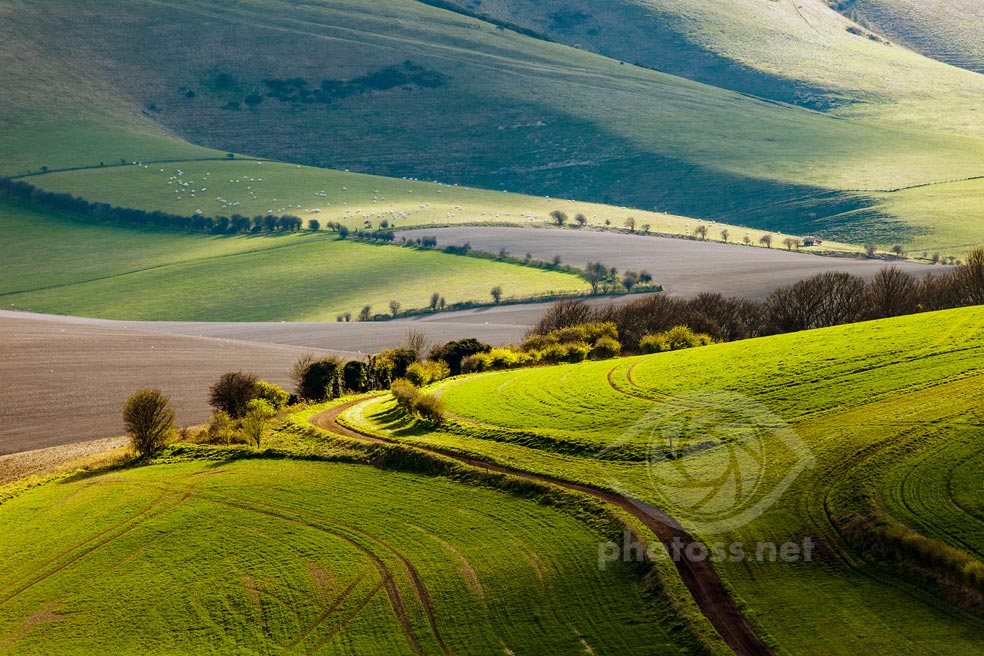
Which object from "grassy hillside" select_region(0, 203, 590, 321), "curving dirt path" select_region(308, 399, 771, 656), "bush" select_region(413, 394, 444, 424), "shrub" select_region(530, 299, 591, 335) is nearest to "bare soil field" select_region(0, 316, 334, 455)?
"bush" select_region(413, 394, 444, 424)

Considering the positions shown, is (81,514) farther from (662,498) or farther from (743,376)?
(743,376)

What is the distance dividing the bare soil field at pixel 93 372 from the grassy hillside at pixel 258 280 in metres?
40.1

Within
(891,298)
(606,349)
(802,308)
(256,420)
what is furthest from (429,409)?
(891,298)

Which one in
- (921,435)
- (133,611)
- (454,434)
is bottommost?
(133,611)

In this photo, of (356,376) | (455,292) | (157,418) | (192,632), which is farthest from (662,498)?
(455,292)

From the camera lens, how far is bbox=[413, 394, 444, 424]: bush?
63.5m

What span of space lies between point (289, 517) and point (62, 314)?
12485cm

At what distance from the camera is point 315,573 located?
43.8 m

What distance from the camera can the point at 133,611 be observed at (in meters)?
42.3

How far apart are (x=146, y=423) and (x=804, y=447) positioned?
42.4 metres

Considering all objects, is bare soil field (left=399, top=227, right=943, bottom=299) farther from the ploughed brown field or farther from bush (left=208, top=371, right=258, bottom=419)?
bush (left=208, top=371, right=258, bottom=419)

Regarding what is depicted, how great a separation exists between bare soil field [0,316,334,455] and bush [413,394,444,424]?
81.0 feet

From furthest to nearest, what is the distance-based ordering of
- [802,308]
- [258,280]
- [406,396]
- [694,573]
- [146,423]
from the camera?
[258,280] < [802,308] < [406,396] < [146,423] < [694,573]

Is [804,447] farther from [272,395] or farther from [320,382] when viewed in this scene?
[320,382]
